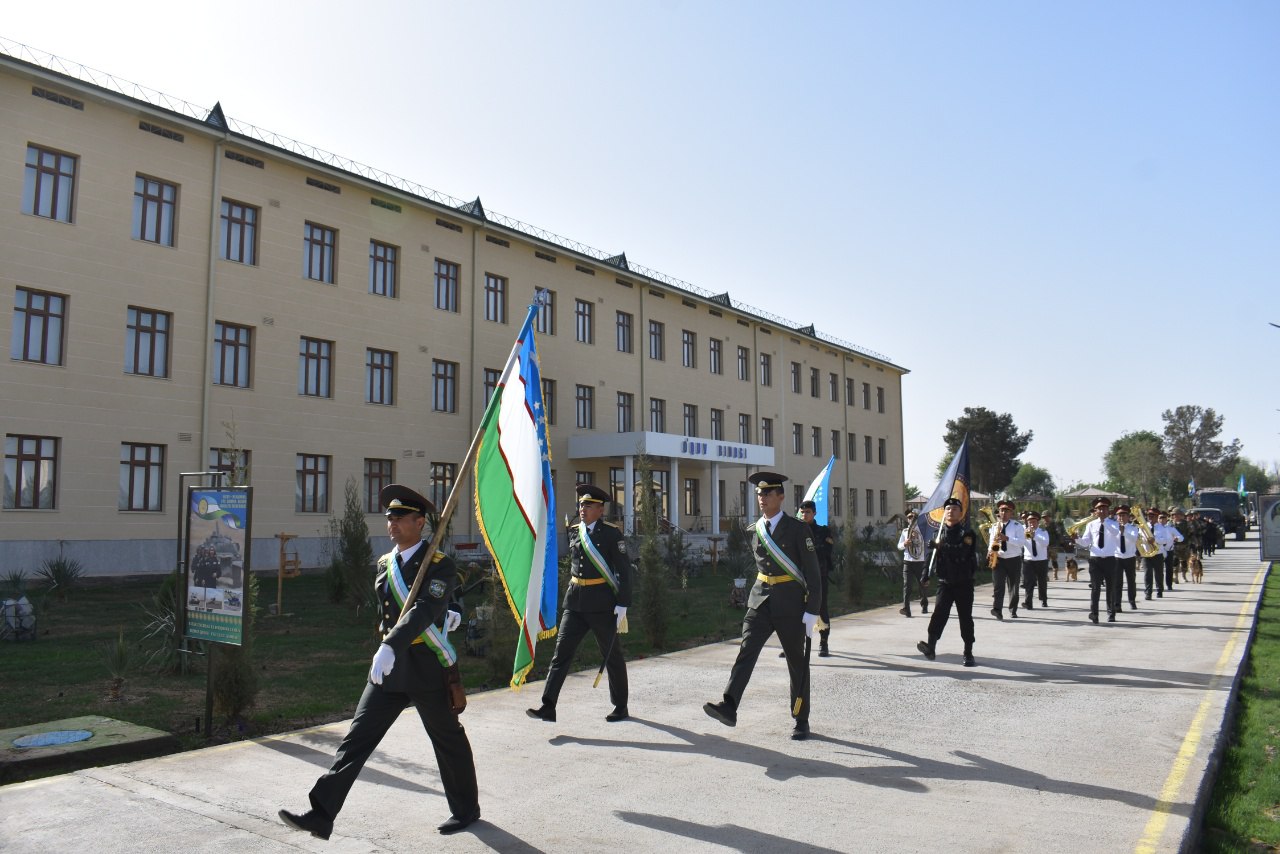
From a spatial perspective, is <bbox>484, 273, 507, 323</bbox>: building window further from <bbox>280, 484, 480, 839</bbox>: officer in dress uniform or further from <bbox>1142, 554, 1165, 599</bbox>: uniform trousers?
<bbox>280, 484, 480, 839</bbox>: officer in dress uniform

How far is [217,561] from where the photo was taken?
7984mm

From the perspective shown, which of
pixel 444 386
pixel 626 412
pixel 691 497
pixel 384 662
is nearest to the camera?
pixel 384 662

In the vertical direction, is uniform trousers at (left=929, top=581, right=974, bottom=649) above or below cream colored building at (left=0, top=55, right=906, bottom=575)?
below

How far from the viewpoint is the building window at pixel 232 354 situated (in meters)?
27.1

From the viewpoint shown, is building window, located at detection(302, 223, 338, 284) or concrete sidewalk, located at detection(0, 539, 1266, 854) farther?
building window, located at detection(302, 223, 338, 284)

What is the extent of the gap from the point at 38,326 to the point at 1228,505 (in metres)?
58.8

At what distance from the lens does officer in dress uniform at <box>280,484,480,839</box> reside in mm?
4902

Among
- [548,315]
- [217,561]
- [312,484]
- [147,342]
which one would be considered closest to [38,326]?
[147,342]

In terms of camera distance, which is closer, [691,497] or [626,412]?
[626,412]

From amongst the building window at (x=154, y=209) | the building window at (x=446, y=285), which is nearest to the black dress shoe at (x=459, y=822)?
the building window at (x=154, y=209)

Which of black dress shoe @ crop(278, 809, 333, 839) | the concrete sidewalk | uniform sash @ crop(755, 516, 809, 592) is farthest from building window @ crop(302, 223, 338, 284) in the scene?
black dress shoe @ crop(278, 809, 333, 839)

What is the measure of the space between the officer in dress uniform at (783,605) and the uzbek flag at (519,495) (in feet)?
5.54

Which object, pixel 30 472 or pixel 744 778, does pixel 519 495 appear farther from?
pixel 30 472

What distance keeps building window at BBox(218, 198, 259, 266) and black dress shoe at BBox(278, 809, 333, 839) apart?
25512mm
